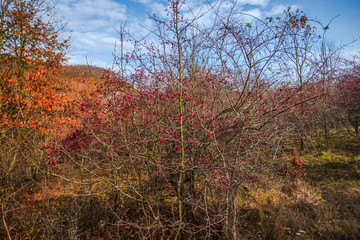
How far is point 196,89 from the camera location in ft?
13.3

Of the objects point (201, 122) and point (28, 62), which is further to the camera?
point (28, 62)

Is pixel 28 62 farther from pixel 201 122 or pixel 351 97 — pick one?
pixel 351 97

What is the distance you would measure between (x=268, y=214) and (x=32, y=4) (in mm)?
11302

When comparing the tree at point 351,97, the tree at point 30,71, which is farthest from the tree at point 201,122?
the tree at point 351,97

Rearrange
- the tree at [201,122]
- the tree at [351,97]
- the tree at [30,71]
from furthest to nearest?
the tree at [351,97]
the tree at [30,71]
the tree at [201,122]

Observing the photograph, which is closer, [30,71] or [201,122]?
[201,122]

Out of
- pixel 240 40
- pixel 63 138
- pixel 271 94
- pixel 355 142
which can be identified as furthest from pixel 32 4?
pixel 355 142

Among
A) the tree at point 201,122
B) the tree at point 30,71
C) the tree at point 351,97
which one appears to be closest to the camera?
the tree at point 201,122

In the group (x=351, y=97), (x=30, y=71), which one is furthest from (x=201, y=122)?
(x=351, y=97)

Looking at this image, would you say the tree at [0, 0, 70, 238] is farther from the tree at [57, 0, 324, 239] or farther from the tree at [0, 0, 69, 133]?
the tree at [57, 0, 324, 239]

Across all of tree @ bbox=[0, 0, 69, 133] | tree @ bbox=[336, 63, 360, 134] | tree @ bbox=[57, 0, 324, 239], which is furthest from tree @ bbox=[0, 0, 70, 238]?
tree @ bbox=[336, 63, 360, 134]

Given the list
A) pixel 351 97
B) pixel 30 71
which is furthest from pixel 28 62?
pixel 351 97

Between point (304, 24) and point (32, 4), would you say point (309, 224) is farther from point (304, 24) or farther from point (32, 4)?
point (32, 4)

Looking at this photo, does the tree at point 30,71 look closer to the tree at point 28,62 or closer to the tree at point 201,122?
the tree at point 28,62
